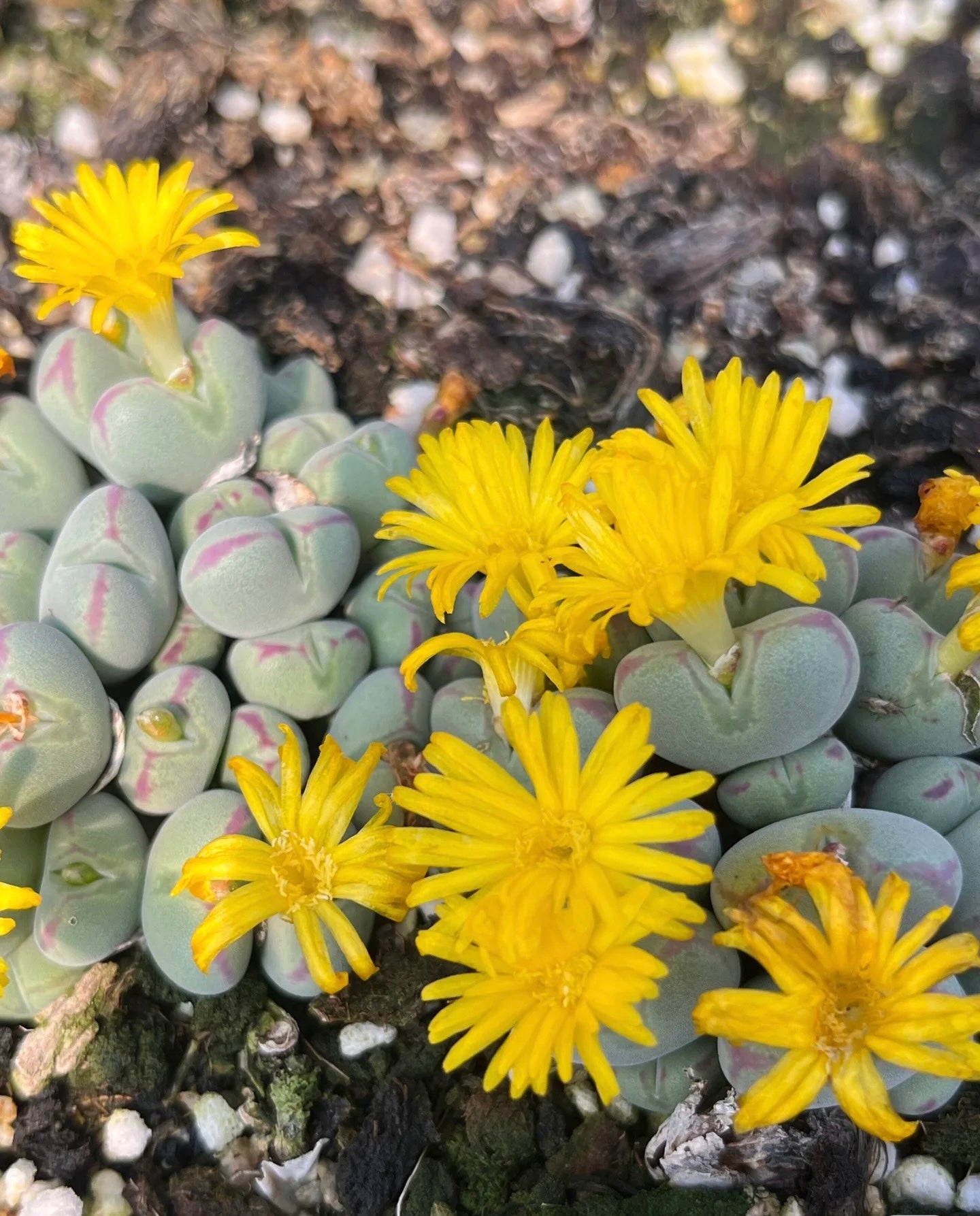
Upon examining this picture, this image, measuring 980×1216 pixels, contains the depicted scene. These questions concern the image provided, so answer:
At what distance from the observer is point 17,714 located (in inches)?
70.7

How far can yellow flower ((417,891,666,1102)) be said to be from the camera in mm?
1327

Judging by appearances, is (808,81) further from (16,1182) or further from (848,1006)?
(16,1182)

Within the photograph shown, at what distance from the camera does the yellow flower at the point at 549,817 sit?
55.6 inches

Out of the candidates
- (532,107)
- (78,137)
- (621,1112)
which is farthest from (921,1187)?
Result: (78,137)

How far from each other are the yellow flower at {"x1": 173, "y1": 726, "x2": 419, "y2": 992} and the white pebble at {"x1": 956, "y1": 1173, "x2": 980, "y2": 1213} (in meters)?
1.09

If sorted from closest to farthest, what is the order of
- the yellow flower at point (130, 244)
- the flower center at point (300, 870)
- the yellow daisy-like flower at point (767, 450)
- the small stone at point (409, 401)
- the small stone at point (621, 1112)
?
the yellow daisy-like flower at point (767, 450), the flower center at point (300, 870), the small stone at point (621, 1112), the yellow flower at point (130, 244), the small stone at point (409, 401)

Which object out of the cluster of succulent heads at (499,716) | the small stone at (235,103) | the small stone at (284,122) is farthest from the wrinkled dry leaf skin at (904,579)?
the small stone at (235,103)

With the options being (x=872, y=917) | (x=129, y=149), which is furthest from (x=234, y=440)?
(x=872, y=917)

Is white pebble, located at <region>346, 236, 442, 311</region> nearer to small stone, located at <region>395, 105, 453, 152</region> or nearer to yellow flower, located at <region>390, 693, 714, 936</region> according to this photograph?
small stone, located at <region>395, 105, 453, 152</region>

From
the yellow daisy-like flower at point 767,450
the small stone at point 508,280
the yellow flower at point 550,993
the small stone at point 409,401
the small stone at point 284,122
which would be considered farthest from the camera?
the small stone at point 284,122

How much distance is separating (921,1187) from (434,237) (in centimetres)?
259

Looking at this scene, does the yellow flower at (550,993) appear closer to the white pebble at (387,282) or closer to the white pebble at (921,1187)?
the white pebble at (921,1187)

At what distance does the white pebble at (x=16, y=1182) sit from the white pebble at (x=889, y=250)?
2.93 m

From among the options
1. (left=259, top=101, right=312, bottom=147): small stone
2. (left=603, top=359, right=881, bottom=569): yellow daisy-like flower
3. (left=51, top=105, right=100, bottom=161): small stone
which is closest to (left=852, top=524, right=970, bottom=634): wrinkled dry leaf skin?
(left=603, top=359, right=881, bottom=569): yellow daisy-like flower
